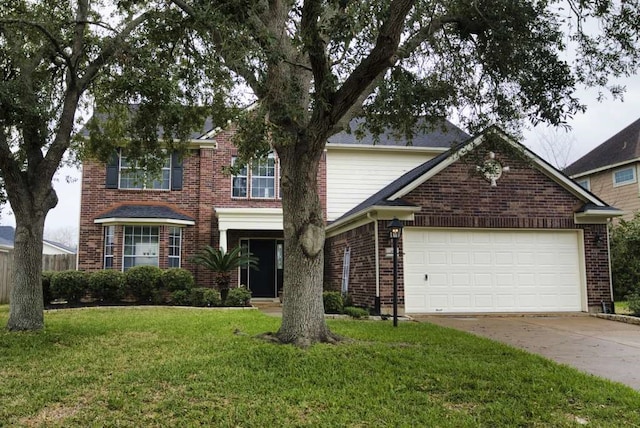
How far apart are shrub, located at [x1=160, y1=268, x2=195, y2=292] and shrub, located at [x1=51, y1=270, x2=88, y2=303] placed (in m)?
2.16

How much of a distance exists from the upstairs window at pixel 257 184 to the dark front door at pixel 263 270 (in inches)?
76.0

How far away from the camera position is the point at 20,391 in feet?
17.7

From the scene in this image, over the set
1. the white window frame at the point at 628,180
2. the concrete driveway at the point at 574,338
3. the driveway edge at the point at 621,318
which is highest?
the white window frame at the point at 628,180

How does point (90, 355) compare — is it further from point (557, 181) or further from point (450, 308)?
point (557, 181)

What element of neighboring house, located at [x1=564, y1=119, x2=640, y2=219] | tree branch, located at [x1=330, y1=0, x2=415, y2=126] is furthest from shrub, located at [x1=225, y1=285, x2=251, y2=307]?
neighboring house, located at [x1=564, y1=119, x2=640, y2=219]

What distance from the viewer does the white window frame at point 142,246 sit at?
661 inches

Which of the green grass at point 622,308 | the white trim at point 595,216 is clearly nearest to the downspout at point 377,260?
the white trim at point 595,216

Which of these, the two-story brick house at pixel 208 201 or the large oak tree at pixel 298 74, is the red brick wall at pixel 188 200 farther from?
the large oak tree at pixel 298 74

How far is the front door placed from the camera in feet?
62.1

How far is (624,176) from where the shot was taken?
21.5 meters

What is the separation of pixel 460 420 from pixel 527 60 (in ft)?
20.5

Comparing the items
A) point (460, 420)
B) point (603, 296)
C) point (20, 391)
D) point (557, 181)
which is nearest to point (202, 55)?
point (20, 391)

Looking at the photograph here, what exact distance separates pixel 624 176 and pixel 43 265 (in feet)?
75.8

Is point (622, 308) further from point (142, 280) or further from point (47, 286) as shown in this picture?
point (47, 286)
